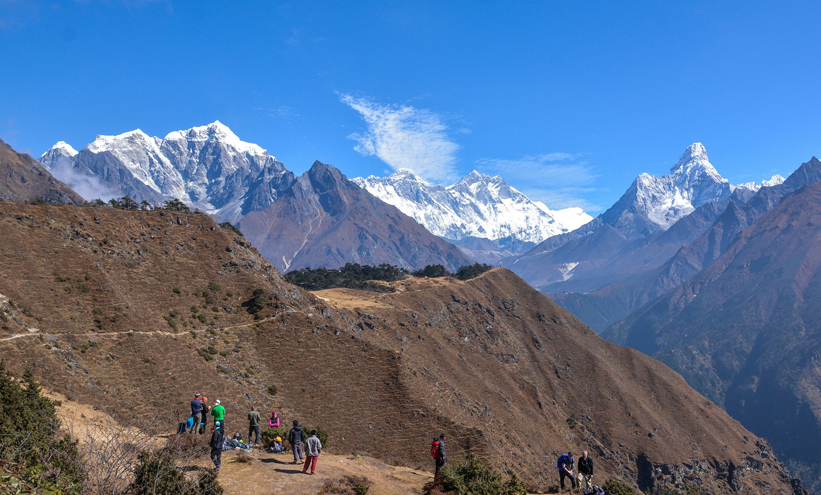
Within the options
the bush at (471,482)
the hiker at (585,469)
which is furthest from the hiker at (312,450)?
the hiker at (585,469)

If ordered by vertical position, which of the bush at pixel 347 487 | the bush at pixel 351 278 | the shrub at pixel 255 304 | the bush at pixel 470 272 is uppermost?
the bush at pixel 470 272

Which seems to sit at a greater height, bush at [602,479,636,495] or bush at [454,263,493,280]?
bush at [454,263,493,280]

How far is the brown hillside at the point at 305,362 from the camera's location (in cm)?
4653

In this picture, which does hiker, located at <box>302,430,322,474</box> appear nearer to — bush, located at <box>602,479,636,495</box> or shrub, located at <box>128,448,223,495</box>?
shrub, located at <box>128,448,223,495</box>

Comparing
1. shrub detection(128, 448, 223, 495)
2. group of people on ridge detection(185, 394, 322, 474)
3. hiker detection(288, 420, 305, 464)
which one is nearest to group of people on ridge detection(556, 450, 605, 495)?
group of people on ridge detection(185, 394, 322, 474)

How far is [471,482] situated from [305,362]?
42.4m

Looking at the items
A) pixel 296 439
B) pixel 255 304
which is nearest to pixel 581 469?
pixel 296 439

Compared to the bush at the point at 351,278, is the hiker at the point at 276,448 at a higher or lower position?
lower

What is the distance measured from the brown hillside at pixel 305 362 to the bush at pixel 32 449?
268cm

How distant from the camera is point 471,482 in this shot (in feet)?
76.3

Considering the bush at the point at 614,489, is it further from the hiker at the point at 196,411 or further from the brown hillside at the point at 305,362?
the hiker at the point at 196,411

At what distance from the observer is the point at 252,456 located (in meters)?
25.6

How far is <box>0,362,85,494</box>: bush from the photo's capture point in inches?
460

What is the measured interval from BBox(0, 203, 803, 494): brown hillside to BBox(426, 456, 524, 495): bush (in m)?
14.1
